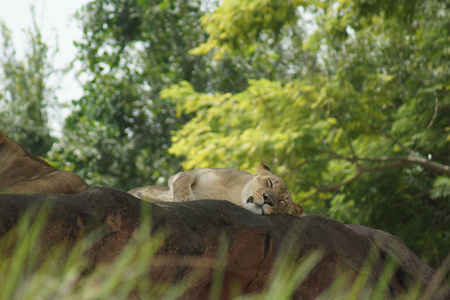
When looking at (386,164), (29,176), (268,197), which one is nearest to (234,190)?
(268,197)

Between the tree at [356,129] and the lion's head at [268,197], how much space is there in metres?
5.65

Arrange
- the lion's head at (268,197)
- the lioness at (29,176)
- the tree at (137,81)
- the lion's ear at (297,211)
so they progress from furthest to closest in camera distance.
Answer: the tree at (137,81) → the lion's ear at (297,211) → the lion's head at (268,197) → the lioness at (29,176)

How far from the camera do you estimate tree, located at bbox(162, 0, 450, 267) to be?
11227 mm

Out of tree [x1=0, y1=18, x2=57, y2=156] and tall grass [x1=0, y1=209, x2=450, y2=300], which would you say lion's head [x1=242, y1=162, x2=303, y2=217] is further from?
tree [x1=0, y1=18, x2=57, y2=156]

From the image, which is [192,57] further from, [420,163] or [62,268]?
[62,268]

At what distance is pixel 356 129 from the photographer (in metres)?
11.5

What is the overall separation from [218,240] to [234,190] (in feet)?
4.09

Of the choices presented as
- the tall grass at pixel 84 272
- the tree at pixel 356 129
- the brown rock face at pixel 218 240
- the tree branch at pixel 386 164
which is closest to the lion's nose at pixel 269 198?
the brown rock face at pixel 218 240

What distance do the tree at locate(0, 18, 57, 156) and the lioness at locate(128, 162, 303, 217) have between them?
1375cm

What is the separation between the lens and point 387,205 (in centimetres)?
1214

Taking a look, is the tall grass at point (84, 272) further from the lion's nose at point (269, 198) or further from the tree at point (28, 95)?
the tree at point (28, 95)

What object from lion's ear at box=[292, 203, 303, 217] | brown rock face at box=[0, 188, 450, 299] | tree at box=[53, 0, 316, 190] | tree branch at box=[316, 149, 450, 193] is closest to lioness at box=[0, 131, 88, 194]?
brown rock face at box=[0, 188, 450, 299]

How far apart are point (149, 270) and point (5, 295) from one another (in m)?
1.40

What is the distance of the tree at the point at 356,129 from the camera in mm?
11227
